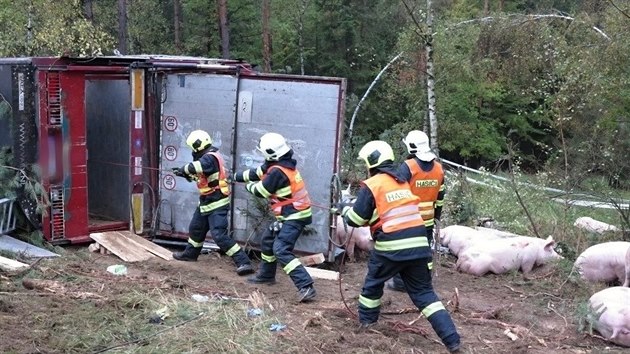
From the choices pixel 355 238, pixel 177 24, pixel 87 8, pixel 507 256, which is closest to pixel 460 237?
pixel 507 256

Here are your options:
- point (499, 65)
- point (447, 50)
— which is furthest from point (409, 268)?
point (447, 50)

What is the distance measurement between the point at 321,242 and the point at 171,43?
27.7m

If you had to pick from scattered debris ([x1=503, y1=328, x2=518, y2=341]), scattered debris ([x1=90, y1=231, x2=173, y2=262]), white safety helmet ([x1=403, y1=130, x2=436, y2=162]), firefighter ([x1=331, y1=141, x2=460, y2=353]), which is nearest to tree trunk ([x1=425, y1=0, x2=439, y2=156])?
white safety helmet ([x1=403, y1=130, x2=436, y2=162])

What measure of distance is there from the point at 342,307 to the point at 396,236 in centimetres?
145

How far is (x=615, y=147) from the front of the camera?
50.7 ft

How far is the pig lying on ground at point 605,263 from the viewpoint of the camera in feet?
26.8

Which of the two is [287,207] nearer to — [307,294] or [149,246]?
[307,294]

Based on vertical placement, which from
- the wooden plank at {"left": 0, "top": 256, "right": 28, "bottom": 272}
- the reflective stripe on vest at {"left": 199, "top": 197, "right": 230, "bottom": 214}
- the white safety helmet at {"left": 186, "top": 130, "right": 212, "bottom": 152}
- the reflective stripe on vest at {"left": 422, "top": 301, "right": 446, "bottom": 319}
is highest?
the white safety helmet at {"left": 186, "top": 130, "right": 212, "bottom": 152}

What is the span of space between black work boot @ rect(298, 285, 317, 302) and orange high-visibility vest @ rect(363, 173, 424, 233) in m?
1.50

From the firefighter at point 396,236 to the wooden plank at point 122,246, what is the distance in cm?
349

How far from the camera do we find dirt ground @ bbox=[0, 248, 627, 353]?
5.97 metres

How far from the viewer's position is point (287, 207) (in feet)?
24.9

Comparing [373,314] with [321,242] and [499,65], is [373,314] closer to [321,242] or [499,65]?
[321,242]

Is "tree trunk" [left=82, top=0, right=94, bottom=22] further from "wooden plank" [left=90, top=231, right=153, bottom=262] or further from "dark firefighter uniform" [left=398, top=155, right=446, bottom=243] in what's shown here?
"dark firefighter uniform" [left=398, top=155, right=446, bottom=243]
